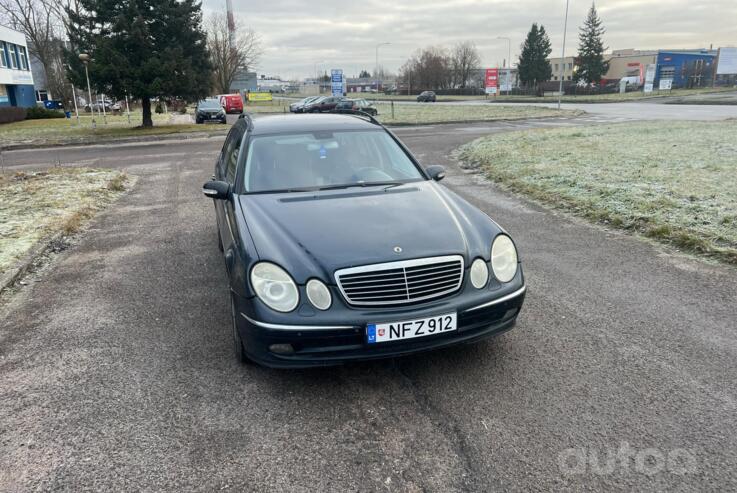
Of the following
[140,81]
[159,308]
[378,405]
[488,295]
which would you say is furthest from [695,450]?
[140,81]

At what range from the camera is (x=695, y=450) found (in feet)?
8.57

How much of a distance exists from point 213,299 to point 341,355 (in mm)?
2160

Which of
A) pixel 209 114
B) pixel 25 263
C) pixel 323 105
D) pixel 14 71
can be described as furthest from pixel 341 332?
pixel 14 71

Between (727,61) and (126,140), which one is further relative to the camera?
(727,61)

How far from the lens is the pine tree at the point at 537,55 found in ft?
261

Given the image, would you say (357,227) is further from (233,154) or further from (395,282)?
(233,154)

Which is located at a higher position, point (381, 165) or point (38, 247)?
point (381, 165)

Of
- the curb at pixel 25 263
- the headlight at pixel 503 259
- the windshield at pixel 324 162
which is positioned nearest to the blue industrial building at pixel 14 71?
the curb at pixel 25 263

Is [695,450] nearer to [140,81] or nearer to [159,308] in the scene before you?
[159,308]

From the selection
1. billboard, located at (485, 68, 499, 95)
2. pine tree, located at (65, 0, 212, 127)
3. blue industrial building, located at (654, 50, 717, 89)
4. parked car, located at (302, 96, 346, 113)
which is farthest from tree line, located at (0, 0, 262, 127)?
blue industrial building, located at (654, 50, 717, 89)

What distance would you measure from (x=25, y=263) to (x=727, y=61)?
8545 centimetres

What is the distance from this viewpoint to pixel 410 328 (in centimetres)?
298

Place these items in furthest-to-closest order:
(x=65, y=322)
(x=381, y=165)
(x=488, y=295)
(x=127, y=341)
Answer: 1. (x=381, y=165)
2. (x=65, y=322)
3. (x=127, y=341)
4. (x=488, y=295)

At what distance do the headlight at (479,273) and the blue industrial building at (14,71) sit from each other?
1927 inches
